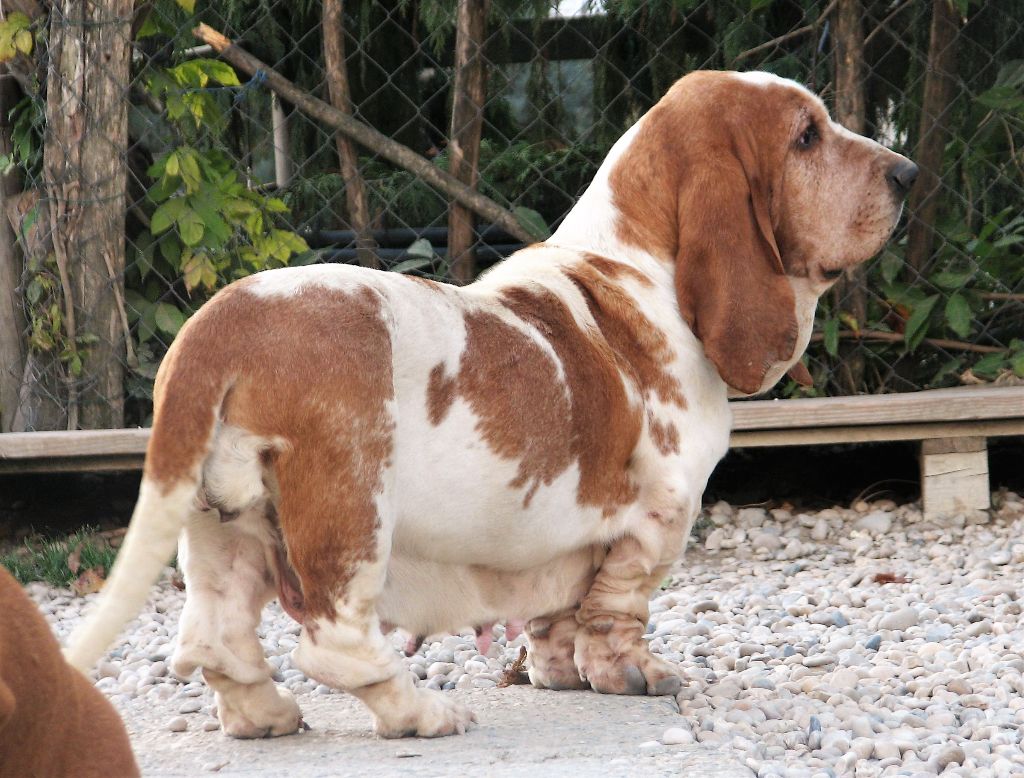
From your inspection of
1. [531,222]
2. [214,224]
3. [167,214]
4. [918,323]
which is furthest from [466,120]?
[918,323]

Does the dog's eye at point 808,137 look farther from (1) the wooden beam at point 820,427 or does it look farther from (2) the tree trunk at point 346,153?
(2) the tree trunk at point 346,153

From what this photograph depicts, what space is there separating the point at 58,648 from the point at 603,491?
3.97 feet

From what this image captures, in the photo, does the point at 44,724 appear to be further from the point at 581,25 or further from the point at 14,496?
the point at 581,25

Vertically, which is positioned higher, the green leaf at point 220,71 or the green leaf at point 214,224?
the green leaf at point 220,71

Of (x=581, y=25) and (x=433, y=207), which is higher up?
(x=581, y=25)

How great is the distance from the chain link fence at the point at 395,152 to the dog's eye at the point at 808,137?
219 cm

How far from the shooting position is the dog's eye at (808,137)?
281cm

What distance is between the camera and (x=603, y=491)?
2.57m

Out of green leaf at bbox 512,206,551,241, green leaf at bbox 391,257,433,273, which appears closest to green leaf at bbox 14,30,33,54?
green leaf at bbox 391,257,433,273

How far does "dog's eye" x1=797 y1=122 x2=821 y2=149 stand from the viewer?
2.81 m

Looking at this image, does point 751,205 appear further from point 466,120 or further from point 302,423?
point 466,120

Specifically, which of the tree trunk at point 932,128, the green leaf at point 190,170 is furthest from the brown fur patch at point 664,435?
the tree trunk at point 932,128

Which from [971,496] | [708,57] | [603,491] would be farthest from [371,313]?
[708,57]

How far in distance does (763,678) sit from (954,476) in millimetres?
1981
